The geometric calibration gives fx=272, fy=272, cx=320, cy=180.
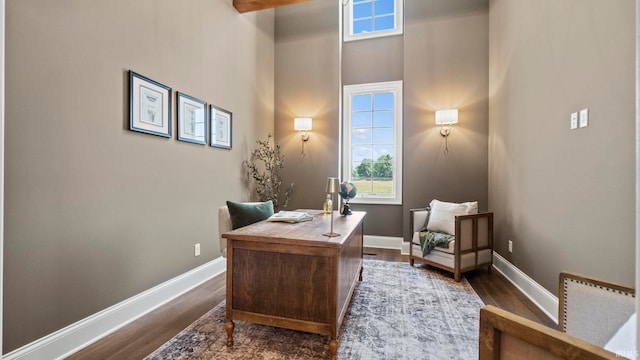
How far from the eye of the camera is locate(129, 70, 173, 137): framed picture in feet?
6.88

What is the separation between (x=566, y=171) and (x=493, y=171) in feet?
5.23

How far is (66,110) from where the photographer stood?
66.1 inches

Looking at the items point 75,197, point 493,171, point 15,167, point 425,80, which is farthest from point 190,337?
point 425,80

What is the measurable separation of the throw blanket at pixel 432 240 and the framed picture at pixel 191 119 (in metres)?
2.72

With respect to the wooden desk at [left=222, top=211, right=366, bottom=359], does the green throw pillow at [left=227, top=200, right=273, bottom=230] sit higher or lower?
higher

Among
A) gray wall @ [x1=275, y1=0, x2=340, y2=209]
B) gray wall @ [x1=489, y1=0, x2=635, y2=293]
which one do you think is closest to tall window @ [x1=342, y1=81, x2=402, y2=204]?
gray wall @ [x1=275, y1=0, x2=340, y2=209]

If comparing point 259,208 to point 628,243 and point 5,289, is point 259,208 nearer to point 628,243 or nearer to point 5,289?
point 5,289

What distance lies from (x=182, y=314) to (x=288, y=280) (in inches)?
44.9

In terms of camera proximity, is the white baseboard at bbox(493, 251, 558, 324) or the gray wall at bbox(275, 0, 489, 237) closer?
the white baseboard at bbox(493, 251, 558, 324)

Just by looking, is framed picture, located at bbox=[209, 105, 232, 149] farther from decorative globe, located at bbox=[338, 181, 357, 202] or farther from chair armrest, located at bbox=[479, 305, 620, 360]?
chair armrest, located at bbox=[479, 305, 620, 360]

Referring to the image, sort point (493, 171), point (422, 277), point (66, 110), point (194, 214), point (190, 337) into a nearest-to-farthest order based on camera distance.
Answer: point (66, 110) → point (190, 337) → point (194, 214) → point (422, 277) → point (493, 171)

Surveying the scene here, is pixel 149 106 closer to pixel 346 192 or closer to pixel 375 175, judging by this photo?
pixel 346 192

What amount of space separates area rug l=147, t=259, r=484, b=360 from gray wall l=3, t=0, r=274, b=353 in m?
0.68

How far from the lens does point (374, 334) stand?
1.91m
